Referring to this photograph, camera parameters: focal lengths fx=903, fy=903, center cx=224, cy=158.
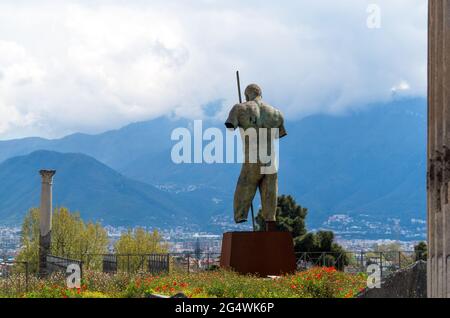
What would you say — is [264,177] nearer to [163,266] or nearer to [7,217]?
[163,266]

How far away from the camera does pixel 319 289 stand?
13.9 meters

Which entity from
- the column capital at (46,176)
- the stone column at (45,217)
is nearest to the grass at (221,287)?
the stone column at (45,217)

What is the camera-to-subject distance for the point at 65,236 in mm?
48531

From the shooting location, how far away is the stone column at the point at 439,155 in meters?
8.80

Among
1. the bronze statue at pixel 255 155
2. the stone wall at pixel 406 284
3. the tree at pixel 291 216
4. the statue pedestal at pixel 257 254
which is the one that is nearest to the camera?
the stone wall at pixel 406 284

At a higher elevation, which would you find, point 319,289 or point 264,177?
point 264,177

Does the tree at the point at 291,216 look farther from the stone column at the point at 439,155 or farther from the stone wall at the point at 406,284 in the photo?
the stone column at the point at 439,155

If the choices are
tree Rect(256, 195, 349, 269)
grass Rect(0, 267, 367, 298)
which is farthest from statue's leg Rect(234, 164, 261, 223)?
tree Rect(256, 195, 349, 269)

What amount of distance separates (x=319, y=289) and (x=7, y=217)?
182 m

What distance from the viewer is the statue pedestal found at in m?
17.6

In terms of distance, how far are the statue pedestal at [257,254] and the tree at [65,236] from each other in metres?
26.8

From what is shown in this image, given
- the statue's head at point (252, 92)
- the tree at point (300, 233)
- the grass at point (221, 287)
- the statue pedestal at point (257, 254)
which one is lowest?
the grass at point (221, 287)

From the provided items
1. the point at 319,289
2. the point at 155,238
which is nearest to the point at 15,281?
the point at 319,289
